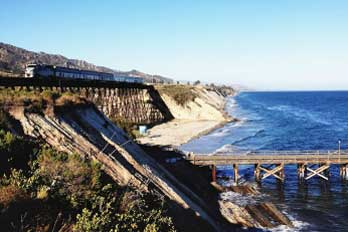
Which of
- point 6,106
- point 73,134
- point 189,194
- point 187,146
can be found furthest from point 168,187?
point 187,146

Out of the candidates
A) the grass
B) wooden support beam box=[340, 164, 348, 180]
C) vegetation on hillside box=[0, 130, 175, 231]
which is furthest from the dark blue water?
vegetation on hillside box=[0, 130, 175, 231]

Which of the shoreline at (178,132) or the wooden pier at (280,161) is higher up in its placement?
the wooden pier at (280,161)

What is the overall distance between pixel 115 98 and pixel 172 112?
3058cm

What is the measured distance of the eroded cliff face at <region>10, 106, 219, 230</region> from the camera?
23.8m

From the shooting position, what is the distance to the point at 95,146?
84.2 feet

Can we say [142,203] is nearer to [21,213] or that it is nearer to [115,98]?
[21,213]

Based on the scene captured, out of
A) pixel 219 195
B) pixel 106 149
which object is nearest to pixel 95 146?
pixel 106 149

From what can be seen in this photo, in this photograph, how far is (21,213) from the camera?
1442cm

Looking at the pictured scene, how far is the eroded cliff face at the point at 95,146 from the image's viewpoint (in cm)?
2377

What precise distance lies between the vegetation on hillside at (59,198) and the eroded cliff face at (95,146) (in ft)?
7.87

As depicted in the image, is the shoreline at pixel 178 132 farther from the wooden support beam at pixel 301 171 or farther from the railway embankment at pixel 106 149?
the railway embankment at pixel 106 149

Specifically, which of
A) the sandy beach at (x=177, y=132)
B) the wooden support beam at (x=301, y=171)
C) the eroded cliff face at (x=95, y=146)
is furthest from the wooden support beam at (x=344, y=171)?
the sandy beach at (x=177, y=132)

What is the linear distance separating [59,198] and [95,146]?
9.25 m

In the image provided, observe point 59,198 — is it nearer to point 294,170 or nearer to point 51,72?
point 294,170
